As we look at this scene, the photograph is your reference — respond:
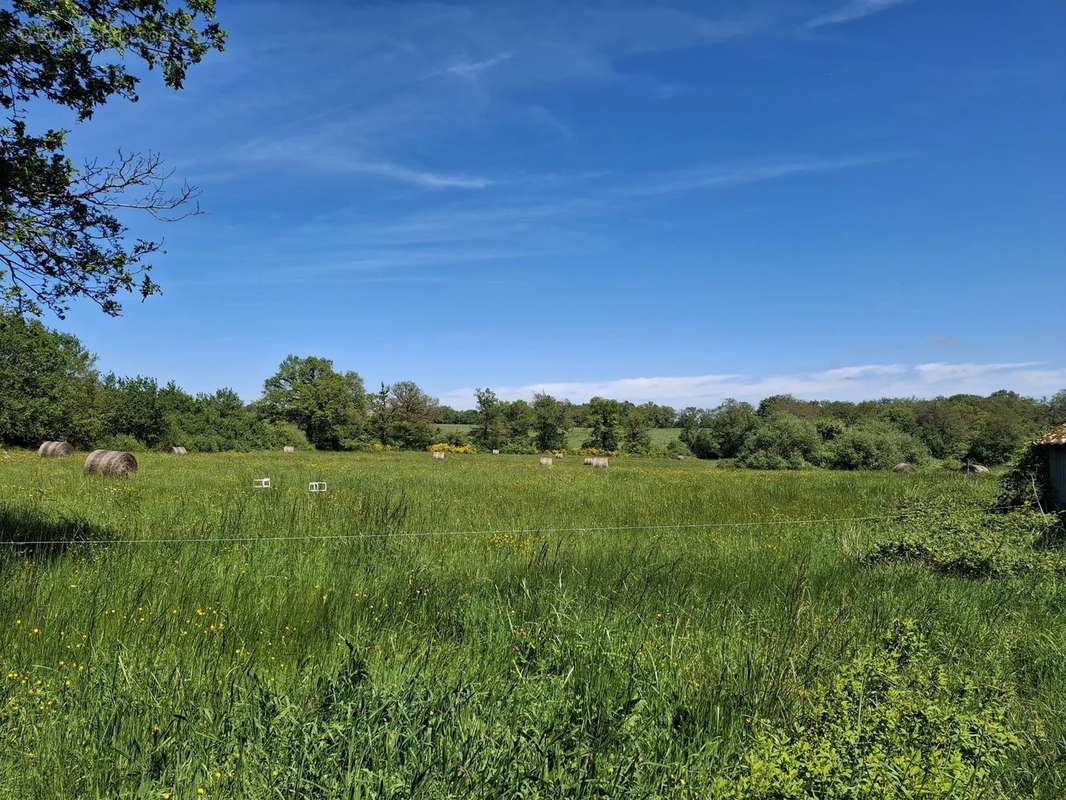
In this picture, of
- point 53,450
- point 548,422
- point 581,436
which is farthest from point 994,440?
point 53,450

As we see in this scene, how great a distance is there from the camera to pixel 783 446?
61344 mm

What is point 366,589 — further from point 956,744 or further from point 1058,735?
point 1058,735

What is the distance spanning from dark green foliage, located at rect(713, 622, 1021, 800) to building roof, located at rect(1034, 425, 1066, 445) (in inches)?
405

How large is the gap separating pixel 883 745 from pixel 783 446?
61.6m

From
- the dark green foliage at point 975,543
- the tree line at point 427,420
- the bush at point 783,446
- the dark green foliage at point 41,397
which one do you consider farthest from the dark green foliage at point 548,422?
the dark green foliage at point 975,543

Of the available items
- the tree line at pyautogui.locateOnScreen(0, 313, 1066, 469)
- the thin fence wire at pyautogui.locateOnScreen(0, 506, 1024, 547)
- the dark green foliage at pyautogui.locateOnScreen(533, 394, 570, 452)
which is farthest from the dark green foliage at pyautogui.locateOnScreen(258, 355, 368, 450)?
the thin fence wire at pyautogui.locateOnScreen(0, 506, 1024, 547)

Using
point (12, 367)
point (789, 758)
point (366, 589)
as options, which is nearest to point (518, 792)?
point (789, 758)

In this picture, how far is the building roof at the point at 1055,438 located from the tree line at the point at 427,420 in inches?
753

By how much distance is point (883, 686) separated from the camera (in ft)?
14.4

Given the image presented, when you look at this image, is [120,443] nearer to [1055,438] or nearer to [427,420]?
[427,420]

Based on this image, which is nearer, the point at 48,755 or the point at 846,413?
the point at 48,755

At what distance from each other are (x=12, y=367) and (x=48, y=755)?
62697 millimetres

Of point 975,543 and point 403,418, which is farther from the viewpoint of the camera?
point 403,418

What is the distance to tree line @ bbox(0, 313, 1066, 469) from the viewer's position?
53.6 meters
